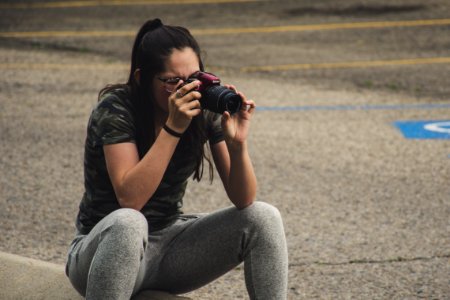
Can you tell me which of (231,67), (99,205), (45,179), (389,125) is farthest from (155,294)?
(231,67)

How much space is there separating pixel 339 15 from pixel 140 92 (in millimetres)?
9627

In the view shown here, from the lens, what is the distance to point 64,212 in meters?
5.62

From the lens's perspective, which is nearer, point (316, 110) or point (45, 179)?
point (45, 179)

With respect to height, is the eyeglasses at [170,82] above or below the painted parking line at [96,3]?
above

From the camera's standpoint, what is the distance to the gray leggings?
3.26 metres

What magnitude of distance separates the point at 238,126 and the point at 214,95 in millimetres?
223

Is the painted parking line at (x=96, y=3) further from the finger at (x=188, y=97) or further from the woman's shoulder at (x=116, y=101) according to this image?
the finger at (x=188, y=97)

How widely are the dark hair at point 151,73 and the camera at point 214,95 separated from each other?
0.14 meters

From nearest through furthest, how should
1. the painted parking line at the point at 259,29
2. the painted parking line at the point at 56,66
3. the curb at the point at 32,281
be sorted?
1. the curb at the point at 32,281
2. the painted parking line at the point at 56,66
3. the painted parking line at the point at 259,29

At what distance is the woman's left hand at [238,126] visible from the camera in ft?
11.4

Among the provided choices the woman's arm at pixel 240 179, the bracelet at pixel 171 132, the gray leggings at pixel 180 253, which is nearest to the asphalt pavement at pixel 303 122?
the gray leggings at pixel 180 253

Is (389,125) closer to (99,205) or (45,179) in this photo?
(45,179)

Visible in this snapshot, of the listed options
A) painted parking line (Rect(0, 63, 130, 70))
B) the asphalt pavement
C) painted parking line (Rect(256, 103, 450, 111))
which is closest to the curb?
the asphalt pavement

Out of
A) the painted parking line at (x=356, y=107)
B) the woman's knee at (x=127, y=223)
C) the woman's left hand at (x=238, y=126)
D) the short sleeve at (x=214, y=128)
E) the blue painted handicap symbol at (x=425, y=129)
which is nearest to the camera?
the woman's knee at (x=127, y=223)
